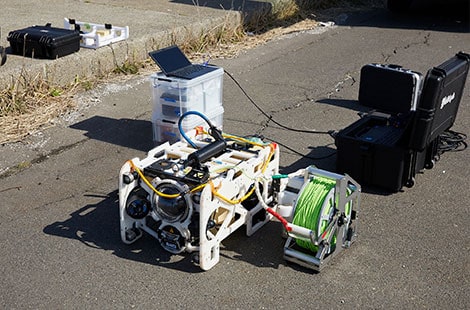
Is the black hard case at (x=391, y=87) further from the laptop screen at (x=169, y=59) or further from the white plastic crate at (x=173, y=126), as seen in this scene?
the laptop screen at (x=169, y=59)

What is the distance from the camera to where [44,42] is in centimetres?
731

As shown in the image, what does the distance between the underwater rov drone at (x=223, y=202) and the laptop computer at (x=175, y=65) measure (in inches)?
52.5

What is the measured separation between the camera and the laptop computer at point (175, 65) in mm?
5773

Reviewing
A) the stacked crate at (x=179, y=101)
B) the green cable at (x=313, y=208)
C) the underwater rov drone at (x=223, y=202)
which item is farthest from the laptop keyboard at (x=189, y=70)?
the green cable at (x=313, y=208)

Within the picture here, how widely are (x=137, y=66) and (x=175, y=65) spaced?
2.45 m

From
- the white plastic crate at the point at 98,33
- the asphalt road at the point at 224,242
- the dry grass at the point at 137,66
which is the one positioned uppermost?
the white plastic crate at the point at 98,33

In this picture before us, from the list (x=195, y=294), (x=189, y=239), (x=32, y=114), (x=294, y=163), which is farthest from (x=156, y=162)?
(x=32, y=114)

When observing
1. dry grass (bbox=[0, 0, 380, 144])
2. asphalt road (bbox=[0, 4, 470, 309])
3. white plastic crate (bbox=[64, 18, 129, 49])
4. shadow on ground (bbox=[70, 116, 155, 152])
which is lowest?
asphalt road (bbox=[0, 4, 470, 309])

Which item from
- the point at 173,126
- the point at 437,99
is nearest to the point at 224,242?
the point at 173,126

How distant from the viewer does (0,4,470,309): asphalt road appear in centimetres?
396

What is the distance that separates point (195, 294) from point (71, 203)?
1.55 metres

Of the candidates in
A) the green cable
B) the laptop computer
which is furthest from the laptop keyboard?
the green cable

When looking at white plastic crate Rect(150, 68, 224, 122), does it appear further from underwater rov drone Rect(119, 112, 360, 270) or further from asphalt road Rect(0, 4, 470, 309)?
underwater rov drone Rect(119, 112, 360, 270)

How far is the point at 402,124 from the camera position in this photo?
18.5 ft
